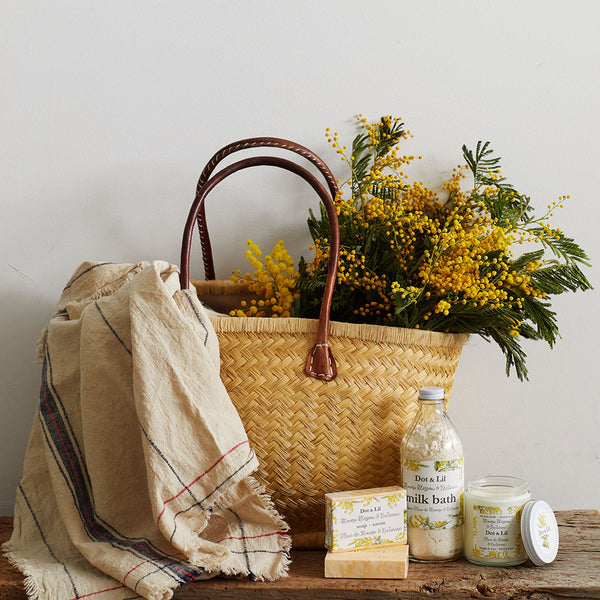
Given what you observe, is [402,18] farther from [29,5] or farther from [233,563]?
[233,563]

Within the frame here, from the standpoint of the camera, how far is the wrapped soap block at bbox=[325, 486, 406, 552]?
2.55 feet

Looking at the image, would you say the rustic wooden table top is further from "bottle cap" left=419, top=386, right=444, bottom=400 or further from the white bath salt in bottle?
"bottle cap" left=419, top=386, right=444, bottom=400

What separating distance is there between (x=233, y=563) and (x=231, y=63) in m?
0.79

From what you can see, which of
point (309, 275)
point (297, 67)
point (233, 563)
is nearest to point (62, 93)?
point (297, 67)

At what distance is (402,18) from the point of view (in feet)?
3.56

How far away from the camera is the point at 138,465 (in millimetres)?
794

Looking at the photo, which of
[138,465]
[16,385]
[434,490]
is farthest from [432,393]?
[16,385]

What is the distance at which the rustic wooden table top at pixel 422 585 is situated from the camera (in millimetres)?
730

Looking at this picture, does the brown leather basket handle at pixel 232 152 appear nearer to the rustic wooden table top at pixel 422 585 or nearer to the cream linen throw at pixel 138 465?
the cream linen throw at pixel 138 465

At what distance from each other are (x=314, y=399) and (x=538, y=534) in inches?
12.8

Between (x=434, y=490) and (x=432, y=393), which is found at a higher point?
(x=432, y=393)

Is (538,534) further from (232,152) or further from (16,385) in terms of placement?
(16,385)

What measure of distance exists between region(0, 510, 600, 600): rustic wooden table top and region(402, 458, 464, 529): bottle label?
57 millimetres

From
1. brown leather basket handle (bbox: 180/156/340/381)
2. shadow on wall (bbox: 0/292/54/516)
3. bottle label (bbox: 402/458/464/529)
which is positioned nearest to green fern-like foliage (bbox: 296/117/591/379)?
brown leather basket handle (bbox: 180/156/340/381)
